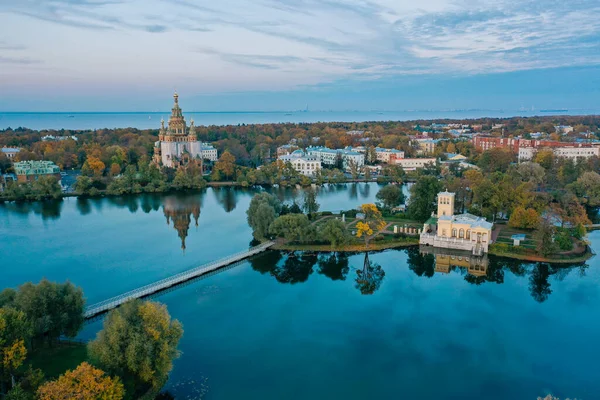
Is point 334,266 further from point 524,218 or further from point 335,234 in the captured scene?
point 524,218

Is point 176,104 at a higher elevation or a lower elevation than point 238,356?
higher

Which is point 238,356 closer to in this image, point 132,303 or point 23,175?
point 132,303

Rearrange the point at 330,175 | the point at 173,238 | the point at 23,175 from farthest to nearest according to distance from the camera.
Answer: the point at 330,175 < the point at 23,175 < the point at 173,238

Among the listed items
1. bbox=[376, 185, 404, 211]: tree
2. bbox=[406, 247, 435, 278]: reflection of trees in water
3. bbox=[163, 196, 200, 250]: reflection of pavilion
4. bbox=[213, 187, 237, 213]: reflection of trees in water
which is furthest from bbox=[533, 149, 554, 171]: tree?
bbox=[163, 196, 200, 250]: reflection of pavilion

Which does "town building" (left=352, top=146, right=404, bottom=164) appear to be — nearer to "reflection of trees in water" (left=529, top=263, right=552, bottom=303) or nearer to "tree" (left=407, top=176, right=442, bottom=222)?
"tree" (left=407, top=176, right=442, bottom=222)

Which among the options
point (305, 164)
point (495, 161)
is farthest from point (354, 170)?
point (495, 161)

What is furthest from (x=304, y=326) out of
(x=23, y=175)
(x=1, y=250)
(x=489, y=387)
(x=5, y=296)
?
(x=23, y=175)

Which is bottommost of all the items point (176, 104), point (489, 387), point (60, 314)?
point (489, 387)
